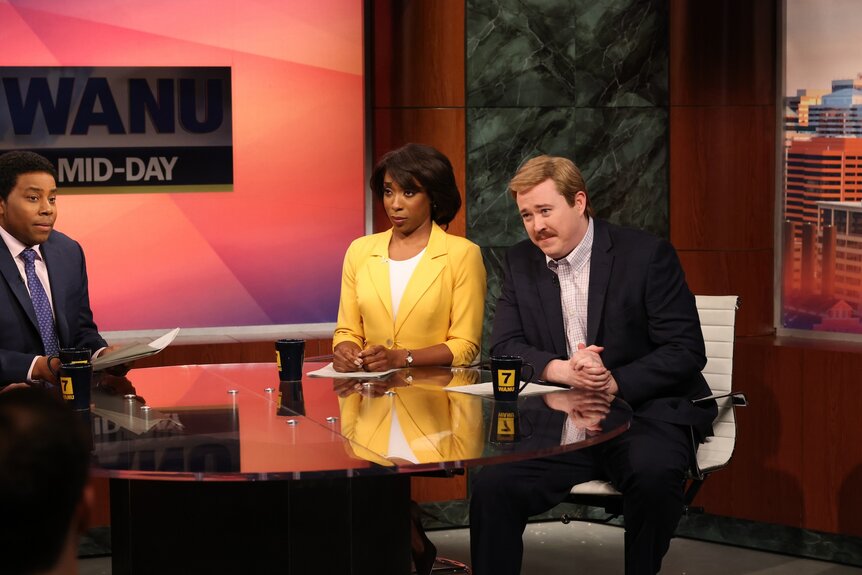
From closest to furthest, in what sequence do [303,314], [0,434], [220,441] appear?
[0,434] < [220,441] < [303,314]

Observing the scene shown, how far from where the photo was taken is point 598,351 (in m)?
3.69

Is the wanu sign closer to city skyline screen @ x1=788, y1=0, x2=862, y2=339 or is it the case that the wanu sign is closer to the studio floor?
the studio floor

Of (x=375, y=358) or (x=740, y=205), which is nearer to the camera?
(x=375, y=358)

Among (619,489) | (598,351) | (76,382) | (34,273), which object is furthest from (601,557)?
(76,382)

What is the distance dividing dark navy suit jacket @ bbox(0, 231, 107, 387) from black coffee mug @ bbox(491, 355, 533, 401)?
1496 millimetres

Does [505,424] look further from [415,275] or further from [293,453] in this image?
[415,275]

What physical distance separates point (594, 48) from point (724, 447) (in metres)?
2.05

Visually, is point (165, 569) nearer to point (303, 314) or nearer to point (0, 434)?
point (0, 434)

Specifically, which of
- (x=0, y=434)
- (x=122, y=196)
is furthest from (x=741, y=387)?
(x=0, y=434)

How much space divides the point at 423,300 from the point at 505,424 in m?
1.27

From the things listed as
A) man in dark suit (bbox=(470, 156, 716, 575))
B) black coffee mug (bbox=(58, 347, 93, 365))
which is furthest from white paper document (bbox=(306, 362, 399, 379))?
black coffee mug (bbox=(58, 347, 93, 365))

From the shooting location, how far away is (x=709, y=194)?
5.42 metres

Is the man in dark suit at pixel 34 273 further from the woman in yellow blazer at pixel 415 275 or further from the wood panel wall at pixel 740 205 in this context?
the wood panel wall at pixel 740 205

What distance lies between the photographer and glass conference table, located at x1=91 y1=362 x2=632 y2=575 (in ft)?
9.30
